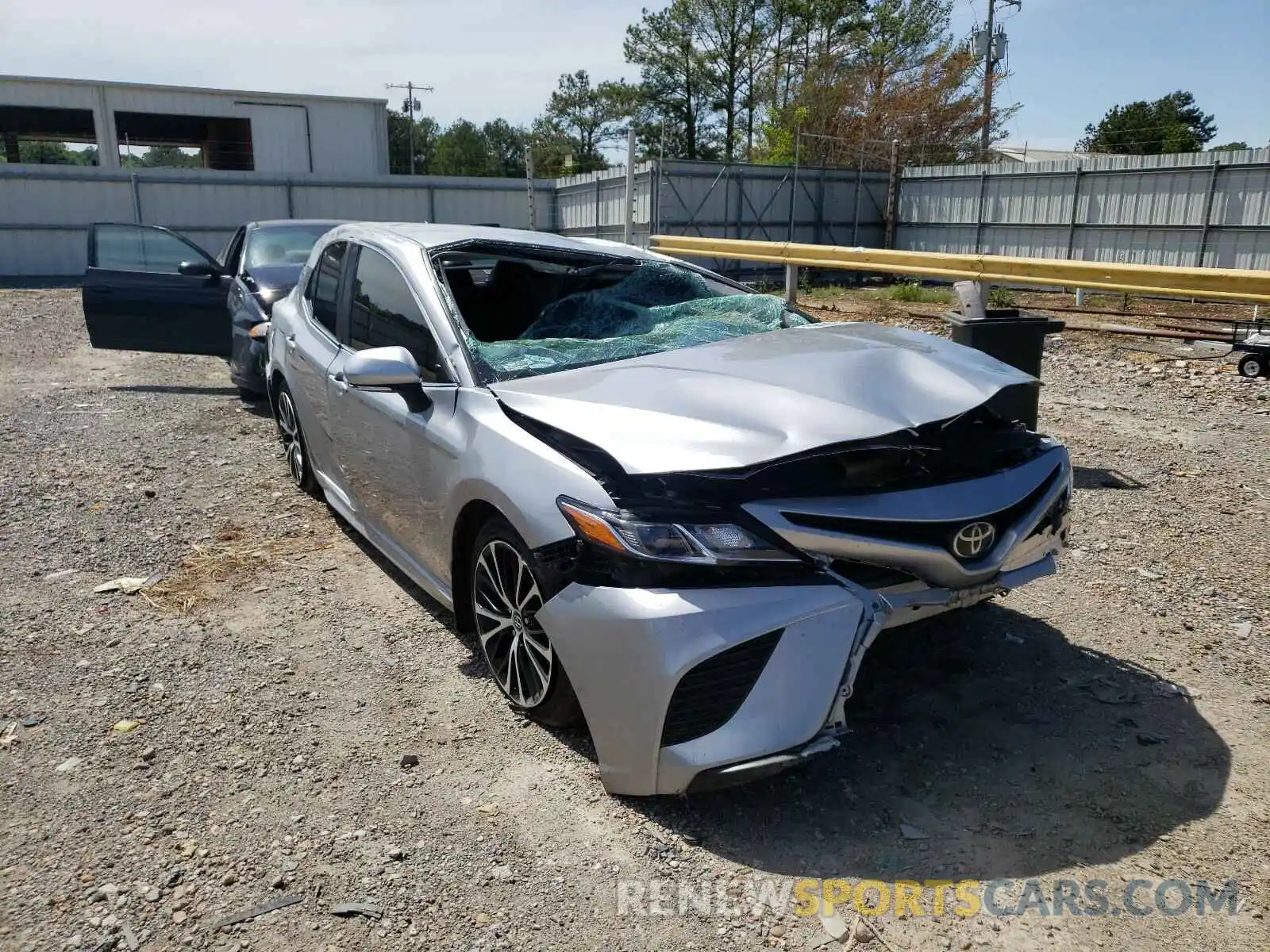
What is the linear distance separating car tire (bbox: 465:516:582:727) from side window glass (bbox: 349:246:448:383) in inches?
30.3

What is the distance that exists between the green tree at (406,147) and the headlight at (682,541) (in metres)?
72.7

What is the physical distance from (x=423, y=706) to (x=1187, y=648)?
9.87ft

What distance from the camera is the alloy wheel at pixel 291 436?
582cm

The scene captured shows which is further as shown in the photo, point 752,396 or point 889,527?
point 752,396

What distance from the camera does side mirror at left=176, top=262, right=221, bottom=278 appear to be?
9.32 meters

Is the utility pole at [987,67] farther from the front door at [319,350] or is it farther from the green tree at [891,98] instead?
the front door at [319,350]

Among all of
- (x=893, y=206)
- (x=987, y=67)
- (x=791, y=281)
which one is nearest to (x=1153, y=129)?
(x=987, y=67)

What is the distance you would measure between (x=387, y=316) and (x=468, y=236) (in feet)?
1.77

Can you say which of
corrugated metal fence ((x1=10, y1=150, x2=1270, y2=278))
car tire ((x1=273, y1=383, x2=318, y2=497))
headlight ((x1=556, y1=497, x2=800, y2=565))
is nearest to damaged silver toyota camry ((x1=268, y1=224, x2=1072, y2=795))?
headlight ((x1=556, y1=497, x2=800, y2=565))

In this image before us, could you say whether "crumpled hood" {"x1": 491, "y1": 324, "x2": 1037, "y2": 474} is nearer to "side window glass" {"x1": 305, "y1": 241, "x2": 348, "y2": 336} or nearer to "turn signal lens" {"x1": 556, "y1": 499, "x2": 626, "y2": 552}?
"turn signal lens" {"x1": 556, "y1": 499, "x2": 626, "y2": 552}

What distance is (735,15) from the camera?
4366cm

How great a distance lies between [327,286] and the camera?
5074mm

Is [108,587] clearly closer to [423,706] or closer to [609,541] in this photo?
[423,706]

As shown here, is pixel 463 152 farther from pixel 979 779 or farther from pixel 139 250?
pixel 979 779
